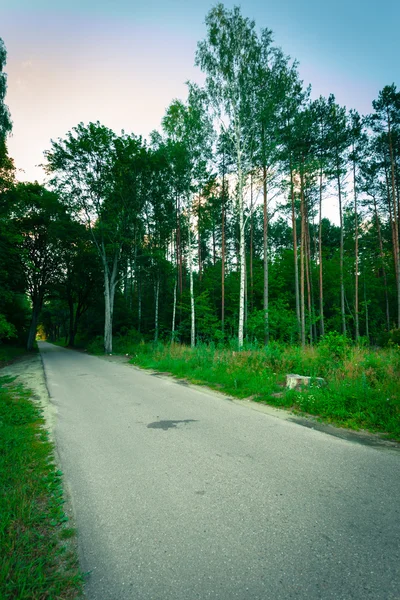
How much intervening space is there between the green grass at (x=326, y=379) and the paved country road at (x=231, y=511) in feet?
3.16

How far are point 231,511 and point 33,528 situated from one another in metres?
1.61

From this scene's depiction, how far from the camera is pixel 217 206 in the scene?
2077cm

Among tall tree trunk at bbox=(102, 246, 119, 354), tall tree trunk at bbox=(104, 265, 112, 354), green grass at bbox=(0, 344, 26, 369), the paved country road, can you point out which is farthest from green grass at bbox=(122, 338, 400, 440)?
tall tree trunk at bbox=(102, 246, 119, 354)

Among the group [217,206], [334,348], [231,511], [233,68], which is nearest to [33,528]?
[231,511]

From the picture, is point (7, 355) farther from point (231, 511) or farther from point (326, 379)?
point (231, 511)

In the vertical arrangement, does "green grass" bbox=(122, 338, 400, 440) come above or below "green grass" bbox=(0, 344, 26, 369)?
above

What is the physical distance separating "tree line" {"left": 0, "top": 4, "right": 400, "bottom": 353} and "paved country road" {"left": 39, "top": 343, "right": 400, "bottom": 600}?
8.42 metres

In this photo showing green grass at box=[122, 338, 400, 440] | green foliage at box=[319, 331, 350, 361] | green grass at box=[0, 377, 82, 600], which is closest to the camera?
green grass at box=[0, 377, 82, 600]

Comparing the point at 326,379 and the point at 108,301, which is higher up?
the point at 108,301

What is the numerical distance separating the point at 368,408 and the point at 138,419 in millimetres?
4074

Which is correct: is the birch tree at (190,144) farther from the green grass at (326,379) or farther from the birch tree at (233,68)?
the green grass at (326,379)

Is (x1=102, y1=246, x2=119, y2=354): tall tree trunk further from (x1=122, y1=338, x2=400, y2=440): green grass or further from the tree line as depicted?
(x1=122, y1=338, x2=400, y2=440): green grass

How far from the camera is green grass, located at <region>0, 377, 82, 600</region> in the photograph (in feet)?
5.06

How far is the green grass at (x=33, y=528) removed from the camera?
154cm
